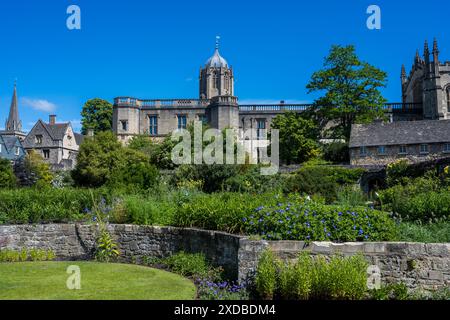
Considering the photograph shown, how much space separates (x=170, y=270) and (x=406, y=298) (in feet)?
15.4

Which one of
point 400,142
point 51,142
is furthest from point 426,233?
point 51,142

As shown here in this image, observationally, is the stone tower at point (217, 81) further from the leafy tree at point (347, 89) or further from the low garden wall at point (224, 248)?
the low garden wall at point (224, 248)

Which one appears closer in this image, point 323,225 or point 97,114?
point 323,225

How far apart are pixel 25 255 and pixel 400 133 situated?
110ft

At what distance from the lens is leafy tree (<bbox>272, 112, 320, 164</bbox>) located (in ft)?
136

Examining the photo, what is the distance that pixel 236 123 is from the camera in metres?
53.8

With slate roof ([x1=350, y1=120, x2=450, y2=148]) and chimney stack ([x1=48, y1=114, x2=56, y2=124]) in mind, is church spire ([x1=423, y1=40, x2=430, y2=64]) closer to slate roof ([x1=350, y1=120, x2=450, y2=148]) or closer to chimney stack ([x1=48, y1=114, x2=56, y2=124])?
slate roof ([x1=350, y1=120, x2=450, y2=148])

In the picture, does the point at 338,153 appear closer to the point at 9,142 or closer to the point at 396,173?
the point at 396,173

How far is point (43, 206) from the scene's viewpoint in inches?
488

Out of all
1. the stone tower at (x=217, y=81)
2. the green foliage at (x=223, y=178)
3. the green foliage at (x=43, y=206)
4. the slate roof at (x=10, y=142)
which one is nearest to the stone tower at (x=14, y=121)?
the slate roof at (x=10, y=142)

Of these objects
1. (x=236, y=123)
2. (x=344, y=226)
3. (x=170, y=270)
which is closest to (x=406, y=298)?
(x=344, y=226)

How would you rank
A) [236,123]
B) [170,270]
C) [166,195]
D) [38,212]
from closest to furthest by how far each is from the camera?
[170,270]
[38,212]
[166,195]
[236,123]
